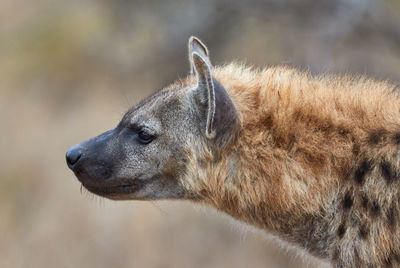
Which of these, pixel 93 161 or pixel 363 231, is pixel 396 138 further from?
pixel 93 161

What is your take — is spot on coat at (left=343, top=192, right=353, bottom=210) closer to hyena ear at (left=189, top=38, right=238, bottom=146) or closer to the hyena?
the hyena

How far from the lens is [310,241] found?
10.2 feet

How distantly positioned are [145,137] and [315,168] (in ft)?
2.37

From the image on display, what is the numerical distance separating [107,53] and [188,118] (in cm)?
373

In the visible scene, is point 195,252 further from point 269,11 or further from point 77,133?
point 269,11

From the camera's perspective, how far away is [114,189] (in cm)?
340

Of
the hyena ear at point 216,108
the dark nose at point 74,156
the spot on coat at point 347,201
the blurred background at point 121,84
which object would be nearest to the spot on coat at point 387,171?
the spot on coat at point 347,201

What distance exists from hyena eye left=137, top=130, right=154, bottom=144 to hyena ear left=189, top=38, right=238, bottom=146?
26 centimetres

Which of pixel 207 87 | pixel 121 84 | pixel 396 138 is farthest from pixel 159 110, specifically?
pixel 121 84

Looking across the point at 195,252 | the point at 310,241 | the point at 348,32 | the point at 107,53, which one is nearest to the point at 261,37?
the point at 348,32

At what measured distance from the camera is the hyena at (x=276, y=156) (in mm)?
2939

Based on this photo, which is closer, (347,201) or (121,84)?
(347,201)

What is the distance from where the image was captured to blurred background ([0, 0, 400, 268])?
5.90 m

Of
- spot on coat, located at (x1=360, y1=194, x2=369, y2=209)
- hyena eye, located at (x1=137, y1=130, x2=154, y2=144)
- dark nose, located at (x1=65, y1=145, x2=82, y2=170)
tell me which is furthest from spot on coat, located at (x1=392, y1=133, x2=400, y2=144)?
dark nose, located at (x1=65, y1=145, x2=82, y2=170)
